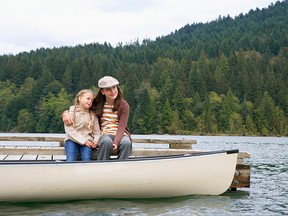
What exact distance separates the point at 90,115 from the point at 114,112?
1.62ft


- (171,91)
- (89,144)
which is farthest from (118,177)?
(171,91)

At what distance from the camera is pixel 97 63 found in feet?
555

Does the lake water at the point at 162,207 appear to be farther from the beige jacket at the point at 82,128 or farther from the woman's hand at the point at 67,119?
the woman's hand at the point at 67,119

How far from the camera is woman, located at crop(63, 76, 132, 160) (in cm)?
1064

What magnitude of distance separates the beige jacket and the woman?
0.41 feet

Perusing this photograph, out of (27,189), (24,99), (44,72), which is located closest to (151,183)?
(27,189)

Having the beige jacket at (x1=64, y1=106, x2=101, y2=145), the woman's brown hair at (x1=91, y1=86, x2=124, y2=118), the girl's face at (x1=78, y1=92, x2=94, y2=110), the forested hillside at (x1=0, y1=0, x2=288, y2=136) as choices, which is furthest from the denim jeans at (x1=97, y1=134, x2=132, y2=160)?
the forested hillside at (x1=0, y1=0, x2=288, y2=136)

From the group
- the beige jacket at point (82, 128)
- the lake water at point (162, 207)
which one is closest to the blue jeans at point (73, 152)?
the beige jacket at point (82, 128)

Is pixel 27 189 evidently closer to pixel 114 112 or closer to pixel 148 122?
pixel 114 112

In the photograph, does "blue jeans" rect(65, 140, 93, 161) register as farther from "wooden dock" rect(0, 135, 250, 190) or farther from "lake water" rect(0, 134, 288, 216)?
"lake water" rect(0, 134, 288, 216)

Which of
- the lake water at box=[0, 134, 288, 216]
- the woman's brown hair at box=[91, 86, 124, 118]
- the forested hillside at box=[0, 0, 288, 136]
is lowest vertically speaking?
the lake water at box=[0, 134, 288, 216]

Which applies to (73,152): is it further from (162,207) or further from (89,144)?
(162,207)

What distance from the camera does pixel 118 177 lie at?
10508 millimetres

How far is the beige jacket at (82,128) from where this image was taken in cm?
1085
